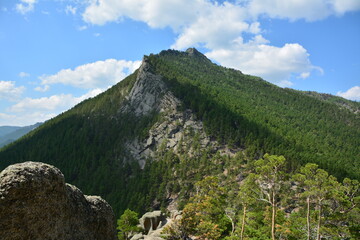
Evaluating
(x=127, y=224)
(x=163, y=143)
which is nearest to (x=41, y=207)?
(x=127, y=224)

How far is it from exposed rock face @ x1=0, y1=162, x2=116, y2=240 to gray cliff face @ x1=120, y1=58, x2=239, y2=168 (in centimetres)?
11246

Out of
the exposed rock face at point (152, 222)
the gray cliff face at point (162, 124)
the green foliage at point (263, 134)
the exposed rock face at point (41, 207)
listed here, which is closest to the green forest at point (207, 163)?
the green foliage at point (263, 134)

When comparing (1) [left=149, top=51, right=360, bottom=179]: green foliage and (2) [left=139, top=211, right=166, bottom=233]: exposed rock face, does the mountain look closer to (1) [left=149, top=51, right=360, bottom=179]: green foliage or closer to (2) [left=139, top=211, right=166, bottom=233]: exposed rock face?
(1) [left=149, top=51, right=360, bottom=179]: green foliage

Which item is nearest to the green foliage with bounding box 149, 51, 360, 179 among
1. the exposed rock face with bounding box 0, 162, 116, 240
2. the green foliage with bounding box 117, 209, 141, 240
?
the green foliage with bounding box 117, 209, 141, 240

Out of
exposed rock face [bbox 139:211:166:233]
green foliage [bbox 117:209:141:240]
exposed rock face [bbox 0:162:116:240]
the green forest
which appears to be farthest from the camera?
exposed rock face [bbox 139:211:166:233]

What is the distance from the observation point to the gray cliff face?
438 feet

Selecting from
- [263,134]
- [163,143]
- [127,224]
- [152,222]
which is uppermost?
[263,134]

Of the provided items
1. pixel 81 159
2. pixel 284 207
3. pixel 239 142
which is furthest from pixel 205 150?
pixel 81 159

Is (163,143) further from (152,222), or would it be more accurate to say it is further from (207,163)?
(152,222)

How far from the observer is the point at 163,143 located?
142 metres

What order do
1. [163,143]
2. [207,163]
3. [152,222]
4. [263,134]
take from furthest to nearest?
→ 1. [163,143]
2. [263,134]
3. [207,163]
4. [152,222]

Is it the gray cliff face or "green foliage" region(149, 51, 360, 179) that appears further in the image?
the gray cliff face

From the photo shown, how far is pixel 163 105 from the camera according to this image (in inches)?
6447

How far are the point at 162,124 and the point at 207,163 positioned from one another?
4754cm
